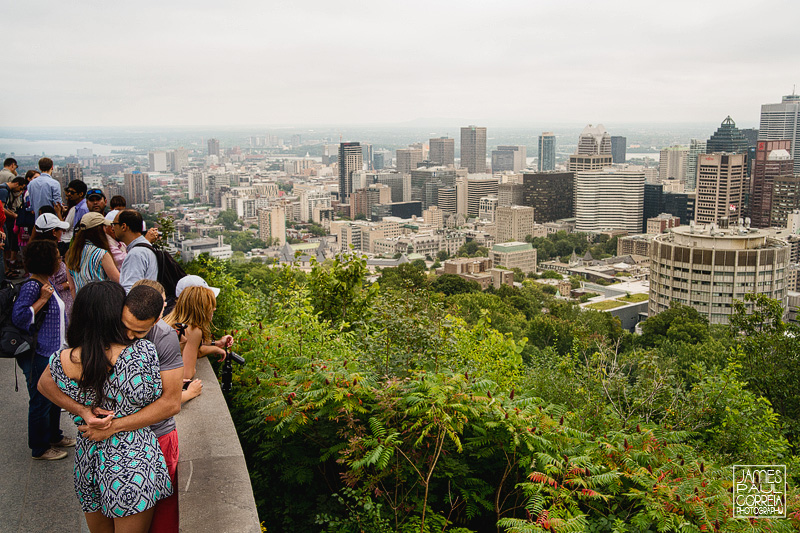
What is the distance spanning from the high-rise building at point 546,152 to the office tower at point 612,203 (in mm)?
52133

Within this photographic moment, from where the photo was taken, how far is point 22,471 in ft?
10.3

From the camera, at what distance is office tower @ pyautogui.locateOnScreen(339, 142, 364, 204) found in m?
106

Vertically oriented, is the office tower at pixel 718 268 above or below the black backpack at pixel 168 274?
below

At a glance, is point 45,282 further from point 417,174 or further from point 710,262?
point 417,174

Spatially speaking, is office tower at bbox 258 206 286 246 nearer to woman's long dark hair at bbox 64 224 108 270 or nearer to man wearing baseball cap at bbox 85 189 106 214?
man wearing baseball cap at bbox 85 189 106 214

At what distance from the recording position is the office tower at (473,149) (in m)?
132

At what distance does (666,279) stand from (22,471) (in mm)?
30846

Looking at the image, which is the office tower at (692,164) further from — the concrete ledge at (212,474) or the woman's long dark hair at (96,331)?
the woman's long dark hair at (96,331)

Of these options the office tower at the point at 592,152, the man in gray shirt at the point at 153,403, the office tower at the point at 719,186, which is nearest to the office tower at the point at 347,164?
the office tower at the point at 592,152

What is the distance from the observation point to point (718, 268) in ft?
95.4

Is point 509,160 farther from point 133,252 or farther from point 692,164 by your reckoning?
point 133,252

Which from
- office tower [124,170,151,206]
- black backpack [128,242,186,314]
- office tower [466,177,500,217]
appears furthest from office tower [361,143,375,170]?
black backpack [128,242,186,314]

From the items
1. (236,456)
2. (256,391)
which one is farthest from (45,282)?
(236,456)

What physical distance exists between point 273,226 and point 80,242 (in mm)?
71248
